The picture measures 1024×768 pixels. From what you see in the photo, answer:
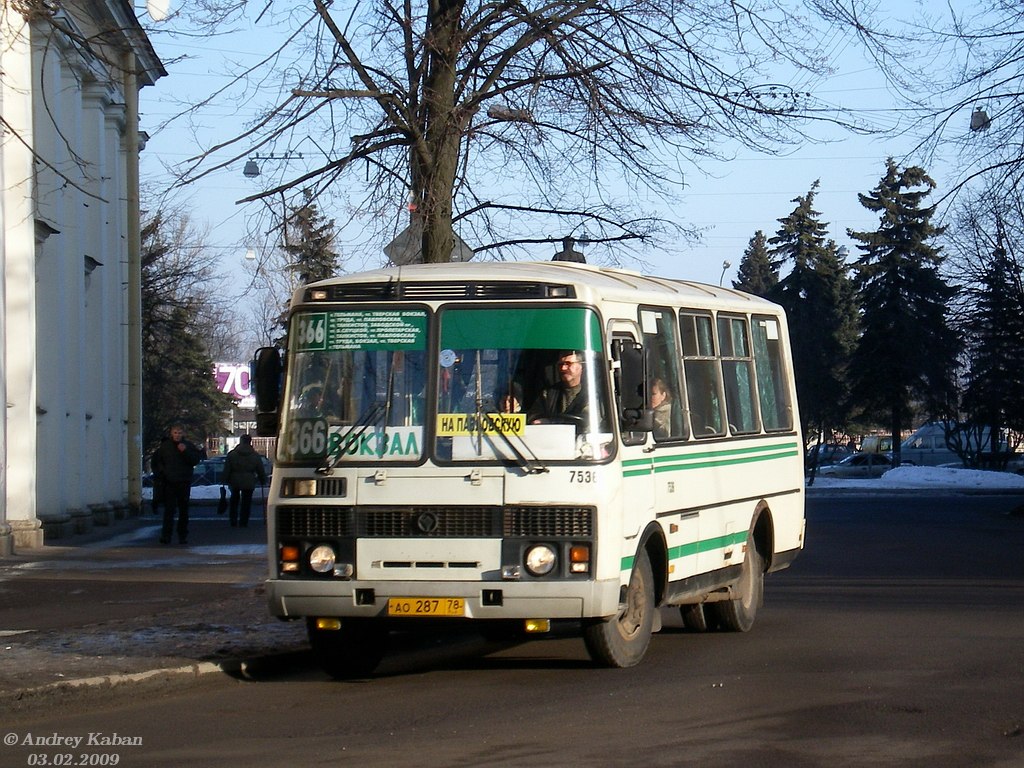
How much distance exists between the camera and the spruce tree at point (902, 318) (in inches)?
2778

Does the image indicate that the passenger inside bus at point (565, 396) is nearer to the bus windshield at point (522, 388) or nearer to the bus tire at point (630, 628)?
the bus windshield at point (522, 388)

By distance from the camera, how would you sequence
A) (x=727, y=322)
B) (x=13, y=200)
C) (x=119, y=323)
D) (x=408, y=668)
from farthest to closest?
(x=119, y=323) → (x=13, y=200) → (x=727, y=322) → (x=408, y=668)

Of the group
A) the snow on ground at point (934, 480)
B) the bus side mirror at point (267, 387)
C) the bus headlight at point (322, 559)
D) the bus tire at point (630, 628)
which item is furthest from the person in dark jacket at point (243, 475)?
the snow on ground at point (934, 480)

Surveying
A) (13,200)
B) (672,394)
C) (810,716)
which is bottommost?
(810,716)

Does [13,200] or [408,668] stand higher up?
[13,200]

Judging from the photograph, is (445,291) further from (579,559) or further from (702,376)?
(702,376)

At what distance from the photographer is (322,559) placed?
996 centimetres

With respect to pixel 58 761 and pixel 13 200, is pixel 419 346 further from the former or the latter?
pixel 13 200

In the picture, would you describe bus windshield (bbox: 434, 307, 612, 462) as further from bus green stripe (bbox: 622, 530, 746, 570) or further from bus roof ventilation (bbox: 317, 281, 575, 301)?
bus green stripe (bbox: 622, 530, 746, 570)

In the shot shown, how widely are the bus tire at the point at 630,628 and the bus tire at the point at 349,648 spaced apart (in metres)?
1.47

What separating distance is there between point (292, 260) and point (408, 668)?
25.0 feet

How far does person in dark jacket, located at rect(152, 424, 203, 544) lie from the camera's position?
25000 millimetres

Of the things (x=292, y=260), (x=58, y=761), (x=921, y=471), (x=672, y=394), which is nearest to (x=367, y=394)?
(x=672, y=394)

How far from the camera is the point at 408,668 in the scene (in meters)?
11.4
